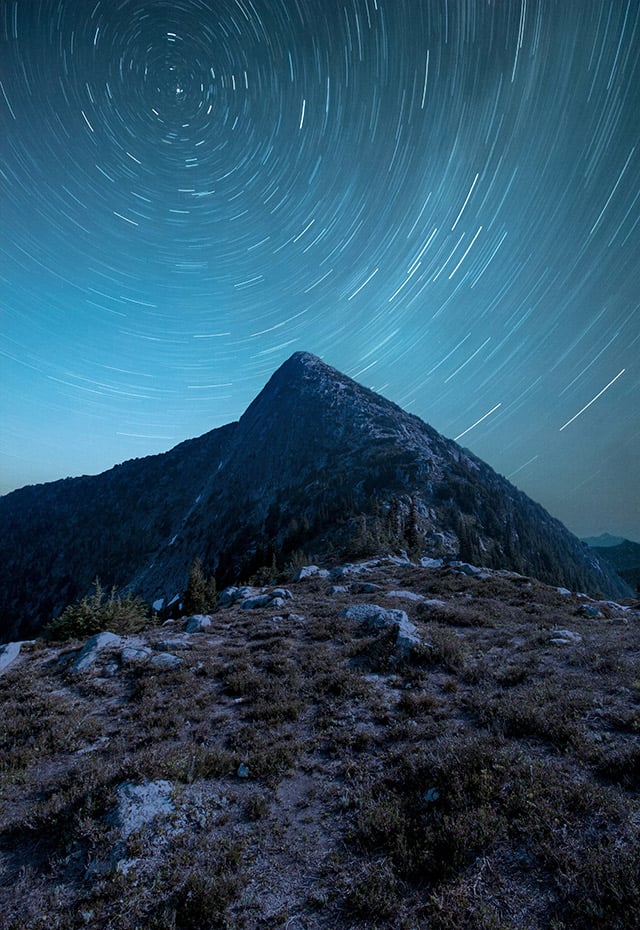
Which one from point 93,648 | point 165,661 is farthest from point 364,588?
point 93,648

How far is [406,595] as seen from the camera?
21156 mm

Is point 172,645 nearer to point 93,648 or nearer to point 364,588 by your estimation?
point 93,648

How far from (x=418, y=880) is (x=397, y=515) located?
202 ft

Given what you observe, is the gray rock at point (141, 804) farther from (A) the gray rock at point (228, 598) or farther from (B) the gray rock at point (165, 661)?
(A) the gray rock at point (228, 598)

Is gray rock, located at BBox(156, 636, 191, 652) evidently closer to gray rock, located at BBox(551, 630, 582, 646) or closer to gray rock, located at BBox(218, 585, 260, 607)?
gray rock, located at BBox(218, 585, 260, 607)

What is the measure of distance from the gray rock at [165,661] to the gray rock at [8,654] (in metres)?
5.56

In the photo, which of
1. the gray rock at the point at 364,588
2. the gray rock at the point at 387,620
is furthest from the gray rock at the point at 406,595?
the gray rock at the point at 387,620

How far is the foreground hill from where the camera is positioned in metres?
4.47

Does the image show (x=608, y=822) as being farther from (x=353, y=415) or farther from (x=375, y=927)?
(x=353, y=415)

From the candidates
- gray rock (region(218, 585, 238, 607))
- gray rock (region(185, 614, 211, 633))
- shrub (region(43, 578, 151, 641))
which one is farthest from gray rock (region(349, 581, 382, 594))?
shrub (region(43, 578, 151, 641))

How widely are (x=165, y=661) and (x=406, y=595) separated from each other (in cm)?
1351

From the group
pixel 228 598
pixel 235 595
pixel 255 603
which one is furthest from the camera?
pixel 235 595

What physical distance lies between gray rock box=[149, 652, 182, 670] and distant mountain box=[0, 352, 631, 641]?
3019cm

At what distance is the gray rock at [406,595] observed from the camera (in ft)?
67.1
